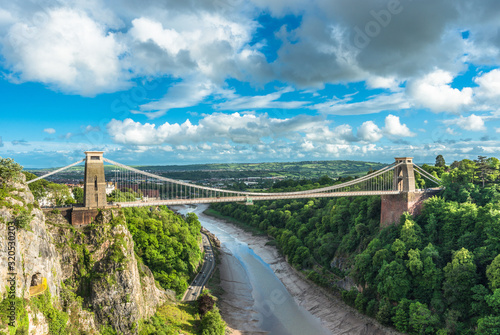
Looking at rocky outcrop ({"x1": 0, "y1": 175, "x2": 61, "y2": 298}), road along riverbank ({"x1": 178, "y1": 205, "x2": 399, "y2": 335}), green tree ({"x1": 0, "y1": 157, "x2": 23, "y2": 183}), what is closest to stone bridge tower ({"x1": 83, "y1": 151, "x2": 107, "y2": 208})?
rocky outcrop ({"x1": 0, "y1": 175, "x2": 61, "y2": 298})

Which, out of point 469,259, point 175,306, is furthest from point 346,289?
point 175,306

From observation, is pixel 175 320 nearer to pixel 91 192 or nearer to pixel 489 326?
pixel 91 192

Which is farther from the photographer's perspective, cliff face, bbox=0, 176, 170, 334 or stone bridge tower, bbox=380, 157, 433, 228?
stone bridge tower, bbox=380, 157, 433, 228

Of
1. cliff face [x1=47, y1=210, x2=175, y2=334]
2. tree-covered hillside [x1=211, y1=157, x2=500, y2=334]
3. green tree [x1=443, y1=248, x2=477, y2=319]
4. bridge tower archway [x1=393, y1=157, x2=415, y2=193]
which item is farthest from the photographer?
bridge tower archway [x1=393, y1=157, x2=415, y2=193]

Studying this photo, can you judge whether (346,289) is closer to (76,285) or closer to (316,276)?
(316,276)

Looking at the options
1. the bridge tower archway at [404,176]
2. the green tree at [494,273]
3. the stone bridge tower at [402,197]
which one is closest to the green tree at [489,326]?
the green tree at [494,273]

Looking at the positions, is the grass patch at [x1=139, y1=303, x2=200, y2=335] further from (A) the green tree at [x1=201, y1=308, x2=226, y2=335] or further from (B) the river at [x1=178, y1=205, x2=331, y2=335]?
(B) the river at [x1=178, y1=205, x2=331, y2=335]

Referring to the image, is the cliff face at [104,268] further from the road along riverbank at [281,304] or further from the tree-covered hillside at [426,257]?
the tree-covered hillside at [426,257]
